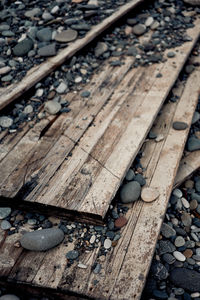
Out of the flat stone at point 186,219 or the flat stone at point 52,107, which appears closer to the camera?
the flat stone at point 186,219

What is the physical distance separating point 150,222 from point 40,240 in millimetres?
692

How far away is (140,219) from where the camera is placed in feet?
6.55

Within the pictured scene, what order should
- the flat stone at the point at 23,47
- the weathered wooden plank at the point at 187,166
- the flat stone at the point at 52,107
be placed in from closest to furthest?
the weathered wooden plank at the point at 187,166 → the flat stone at the point at 52,107 → the flat stone at the point at 23,47

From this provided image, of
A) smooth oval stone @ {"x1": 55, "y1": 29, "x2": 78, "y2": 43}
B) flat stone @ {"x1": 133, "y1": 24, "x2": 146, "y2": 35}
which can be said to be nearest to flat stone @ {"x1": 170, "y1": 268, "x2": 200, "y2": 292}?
smooth oval stone @ {"x1": 55, "y1": 29, "x2": 78, "y2": 43}

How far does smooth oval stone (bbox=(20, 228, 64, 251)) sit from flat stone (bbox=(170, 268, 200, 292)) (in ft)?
2.44

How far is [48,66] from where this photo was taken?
10.0 ft

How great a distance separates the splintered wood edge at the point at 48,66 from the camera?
2738 millimetres

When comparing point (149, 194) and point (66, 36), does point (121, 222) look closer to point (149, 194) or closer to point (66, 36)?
point (149, 194)

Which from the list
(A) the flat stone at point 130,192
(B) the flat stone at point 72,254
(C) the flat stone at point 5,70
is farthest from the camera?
(C) the flat stone at point 5,70

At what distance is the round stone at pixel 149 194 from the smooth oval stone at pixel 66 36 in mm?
2045

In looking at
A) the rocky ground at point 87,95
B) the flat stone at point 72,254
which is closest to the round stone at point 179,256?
the rocky ground at point 87,95

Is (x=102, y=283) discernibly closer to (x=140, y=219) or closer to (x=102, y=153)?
(x=140, y=219)

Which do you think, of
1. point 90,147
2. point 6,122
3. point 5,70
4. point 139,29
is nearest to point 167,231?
point 90,147

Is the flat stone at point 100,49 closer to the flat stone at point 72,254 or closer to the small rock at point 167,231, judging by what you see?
the small rock at point 167,231
